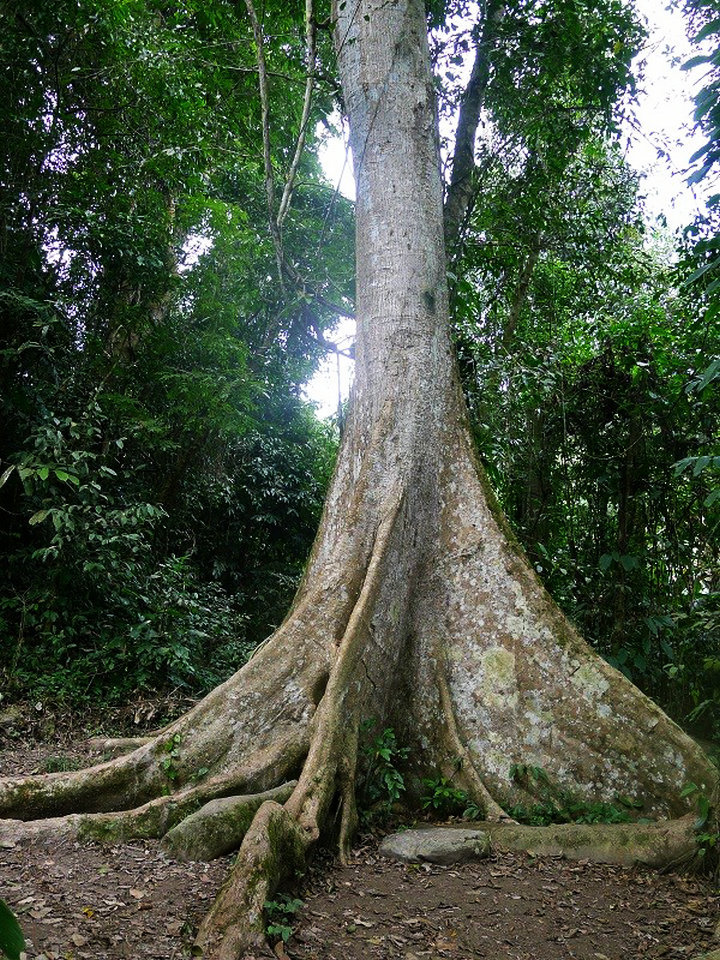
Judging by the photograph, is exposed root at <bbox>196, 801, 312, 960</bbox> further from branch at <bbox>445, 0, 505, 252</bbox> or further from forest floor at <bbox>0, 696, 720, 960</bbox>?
branch at <bbox>445, 0, 505, 252</bbox>

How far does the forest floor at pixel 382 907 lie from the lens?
9.73ft

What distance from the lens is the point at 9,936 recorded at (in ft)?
2.59

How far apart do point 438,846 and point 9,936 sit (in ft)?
11.1

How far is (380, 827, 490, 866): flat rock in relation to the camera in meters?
3.77

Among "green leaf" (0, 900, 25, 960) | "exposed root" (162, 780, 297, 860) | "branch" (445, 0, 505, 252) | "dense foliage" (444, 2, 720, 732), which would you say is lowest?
"exposed root" (162, 780, 297, 860)

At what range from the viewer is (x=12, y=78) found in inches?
280

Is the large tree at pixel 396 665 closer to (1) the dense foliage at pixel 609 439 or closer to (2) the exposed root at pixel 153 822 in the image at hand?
(2) the exposed root at pixel 153 822

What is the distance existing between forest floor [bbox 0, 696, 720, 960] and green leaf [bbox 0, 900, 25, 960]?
2316 millimetres

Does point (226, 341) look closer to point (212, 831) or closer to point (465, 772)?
point (465, 772)

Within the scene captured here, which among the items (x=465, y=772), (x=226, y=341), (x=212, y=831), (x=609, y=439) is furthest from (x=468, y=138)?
(x=212, y=831)

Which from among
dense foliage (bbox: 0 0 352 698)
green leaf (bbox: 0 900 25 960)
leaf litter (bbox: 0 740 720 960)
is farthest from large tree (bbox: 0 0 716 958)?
green leaf (bbox: 0 900 25 960)

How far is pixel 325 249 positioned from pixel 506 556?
7855mm

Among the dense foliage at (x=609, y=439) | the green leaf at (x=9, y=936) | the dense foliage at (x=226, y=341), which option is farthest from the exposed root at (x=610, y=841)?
the green leaf at (x=9, y=936)

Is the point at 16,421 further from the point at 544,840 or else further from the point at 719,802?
the point at 719,802
